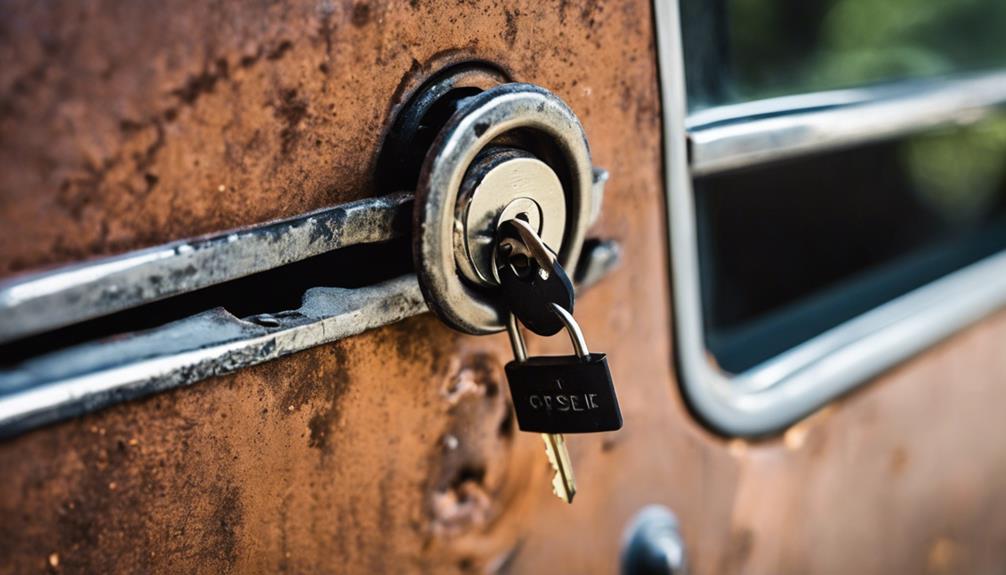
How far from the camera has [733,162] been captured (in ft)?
3.07

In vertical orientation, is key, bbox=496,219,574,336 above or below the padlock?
above

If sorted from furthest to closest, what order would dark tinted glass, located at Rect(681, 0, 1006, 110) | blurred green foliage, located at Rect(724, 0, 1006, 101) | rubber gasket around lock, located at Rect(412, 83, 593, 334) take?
blurred green foliage, located at Rect(724, 0, 1006, 101) → dark tinted glass, located at Rect(681, 0, 1006, 110) → rubber gasket around lock, located at Rect(412, 83, 593, 334)

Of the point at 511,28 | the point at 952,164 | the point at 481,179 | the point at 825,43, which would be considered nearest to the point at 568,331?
the point at 481,179

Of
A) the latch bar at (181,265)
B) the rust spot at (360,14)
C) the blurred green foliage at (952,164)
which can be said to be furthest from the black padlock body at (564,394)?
the blurred green foliage at (952,164)

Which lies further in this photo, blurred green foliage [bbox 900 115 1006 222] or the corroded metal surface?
blurred green foliage [bbox 900 115 1006 222]

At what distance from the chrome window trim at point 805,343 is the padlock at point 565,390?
271mm

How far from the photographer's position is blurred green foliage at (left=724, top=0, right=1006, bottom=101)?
1.29 m

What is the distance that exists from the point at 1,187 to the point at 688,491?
0.70 meters

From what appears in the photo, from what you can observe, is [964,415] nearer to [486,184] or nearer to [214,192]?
[486,184]

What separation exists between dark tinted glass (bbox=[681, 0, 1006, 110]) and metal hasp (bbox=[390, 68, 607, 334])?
462 millimetres

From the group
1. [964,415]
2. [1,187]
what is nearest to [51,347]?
[1,187]

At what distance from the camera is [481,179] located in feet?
2.01

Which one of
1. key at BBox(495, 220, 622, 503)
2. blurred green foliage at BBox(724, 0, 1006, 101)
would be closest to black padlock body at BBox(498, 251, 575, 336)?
key at BBox(495, 220, 622, 503)

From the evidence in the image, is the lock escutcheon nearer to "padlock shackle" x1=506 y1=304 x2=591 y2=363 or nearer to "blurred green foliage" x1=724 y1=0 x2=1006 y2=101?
"padlock shackle" x1=506 y1=304 x2=591 y2=363
